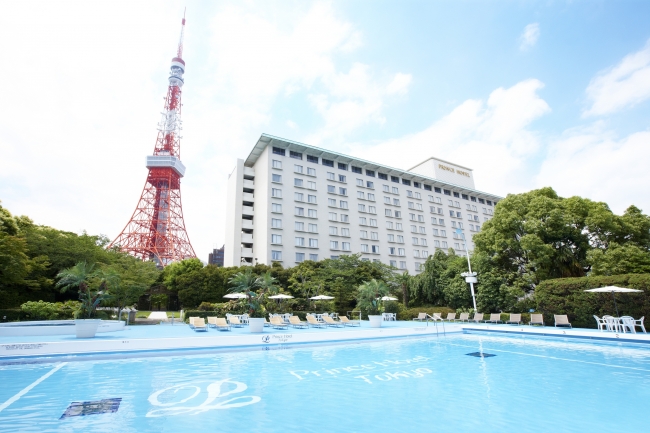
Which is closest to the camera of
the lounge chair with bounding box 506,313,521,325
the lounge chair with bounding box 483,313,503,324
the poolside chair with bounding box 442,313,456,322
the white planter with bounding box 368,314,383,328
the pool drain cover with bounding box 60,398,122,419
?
the pool drain cover with bounding box 60,398,122,419

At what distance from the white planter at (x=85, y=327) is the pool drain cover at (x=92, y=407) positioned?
33.9 feet

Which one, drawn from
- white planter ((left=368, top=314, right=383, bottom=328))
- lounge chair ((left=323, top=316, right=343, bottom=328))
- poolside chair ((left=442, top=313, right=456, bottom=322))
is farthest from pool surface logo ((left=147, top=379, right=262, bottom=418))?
poolside chair ((left=442, top=313, right=456, bottom=322))

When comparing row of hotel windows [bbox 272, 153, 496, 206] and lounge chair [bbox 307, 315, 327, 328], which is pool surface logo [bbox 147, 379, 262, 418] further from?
row of hotel windows [bbox 272, 153, 496, 206]

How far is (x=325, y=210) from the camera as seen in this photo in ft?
155

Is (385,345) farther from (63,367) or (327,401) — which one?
(63,367)

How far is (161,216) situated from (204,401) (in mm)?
66128

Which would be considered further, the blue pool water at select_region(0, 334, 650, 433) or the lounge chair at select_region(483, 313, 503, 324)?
the lounge chair at select_region(483, 313, 503, 324)

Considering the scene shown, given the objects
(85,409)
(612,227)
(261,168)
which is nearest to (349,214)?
(261,168)

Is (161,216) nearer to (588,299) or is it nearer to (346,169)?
(346,169)

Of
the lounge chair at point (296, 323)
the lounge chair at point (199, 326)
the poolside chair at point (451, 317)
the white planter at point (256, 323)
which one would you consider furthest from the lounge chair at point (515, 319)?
the lounge chair at point (199, 326)

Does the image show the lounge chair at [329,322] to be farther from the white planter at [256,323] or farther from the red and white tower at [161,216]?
the red and white tower at [161,216]

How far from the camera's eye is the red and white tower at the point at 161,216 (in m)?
59.9

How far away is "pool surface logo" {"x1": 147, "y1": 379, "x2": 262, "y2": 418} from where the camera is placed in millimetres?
6359

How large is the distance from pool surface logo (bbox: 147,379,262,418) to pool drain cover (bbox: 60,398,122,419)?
0.69 metres
